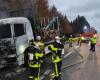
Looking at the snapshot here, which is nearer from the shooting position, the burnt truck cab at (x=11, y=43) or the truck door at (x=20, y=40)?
the burnt truck cab at (x=11, y=43)

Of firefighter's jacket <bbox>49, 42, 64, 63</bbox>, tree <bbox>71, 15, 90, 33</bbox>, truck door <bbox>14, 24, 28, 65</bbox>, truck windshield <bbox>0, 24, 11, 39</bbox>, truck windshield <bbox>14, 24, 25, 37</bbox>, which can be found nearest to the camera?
firefighter's jacket <bbox>49, 42, 64, 63</bbox>

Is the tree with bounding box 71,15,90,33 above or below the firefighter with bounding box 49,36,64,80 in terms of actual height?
below

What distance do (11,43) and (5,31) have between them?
2.17 feet

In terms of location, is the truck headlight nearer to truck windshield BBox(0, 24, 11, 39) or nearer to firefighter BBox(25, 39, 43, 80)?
truck windshield BBox(0, 24, 11, 39)

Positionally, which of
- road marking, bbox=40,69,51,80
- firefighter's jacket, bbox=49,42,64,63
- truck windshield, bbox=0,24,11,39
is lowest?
road marking, bbox=40,69,51,80

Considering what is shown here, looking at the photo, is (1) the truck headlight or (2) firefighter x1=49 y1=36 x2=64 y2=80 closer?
(2) firefighter x1=49 y1=36 x2=64 y2=80

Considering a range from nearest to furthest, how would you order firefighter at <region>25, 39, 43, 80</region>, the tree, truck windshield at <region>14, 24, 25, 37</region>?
1. firefighter at <region>25, 39, 43, 80</region>
2. truck windshield at <region>14, 24, 25, 37</region>
3. the tree

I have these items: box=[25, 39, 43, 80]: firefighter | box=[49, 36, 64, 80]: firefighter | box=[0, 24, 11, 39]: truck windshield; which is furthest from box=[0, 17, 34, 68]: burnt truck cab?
box=[25, 39, 43, 80]: firefighter

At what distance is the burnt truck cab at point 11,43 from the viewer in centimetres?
1977

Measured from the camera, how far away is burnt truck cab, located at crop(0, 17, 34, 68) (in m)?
19.8

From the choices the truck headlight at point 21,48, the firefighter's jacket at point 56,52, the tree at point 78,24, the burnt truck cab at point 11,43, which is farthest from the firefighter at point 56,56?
the tree at point 78,24

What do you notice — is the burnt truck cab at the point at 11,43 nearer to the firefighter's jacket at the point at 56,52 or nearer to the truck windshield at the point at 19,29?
the truck windshield at the point at 19,29

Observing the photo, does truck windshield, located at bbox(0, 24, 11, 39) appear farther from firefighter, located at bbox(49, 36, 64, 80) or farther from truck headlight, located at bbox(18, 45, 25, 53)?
firefighter, located at bbox(49, 36, 64, 80)

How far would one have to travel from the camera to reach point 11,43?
65.2ft
